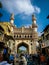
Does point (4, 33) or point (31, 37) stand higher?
point (31, 37)

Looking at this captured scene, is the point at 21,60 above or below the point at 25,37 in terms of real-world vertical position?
below

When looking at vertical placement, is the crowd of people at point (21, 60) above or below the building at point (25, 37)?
below

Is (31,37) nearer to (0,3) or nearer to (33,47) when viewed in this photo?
(33,47)

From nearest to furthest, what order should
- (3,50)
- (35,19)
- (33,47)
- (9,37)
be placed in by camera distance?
(3,50) → (9,37) → (33,47) → (35,19)

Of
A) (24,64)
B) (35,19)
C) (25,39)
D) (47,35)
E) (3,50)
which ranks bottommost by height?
(24,64)

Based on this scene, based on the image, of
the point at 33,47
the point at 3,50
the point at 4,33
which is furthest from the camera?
the point at 33,47

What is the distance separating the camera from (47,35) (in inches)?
1093

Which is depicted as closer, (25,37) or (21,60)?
(21,60)

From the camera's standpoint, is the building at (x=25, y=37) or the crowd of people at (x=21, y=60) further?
the building at (x=25, y=37)

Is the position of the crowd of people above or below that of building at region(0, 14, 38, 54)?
below

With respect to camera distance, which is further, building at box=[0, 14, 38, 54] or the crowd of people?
building at box=[0, 14, 38, 54]

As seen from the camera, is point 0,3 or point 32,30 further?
point 32,30

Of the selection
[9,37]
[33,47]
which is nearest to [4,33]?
[9,37]

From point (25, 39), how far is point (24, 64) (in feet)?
116
